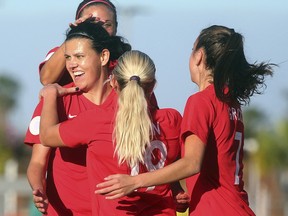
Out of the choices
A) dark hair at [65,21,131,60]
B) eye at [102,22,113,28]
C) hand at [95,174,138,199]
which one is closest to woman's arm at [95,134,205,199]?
hand at [95,174,138,199]

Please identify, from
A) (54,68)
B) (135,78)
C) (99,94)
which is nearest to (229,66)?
(135,78)

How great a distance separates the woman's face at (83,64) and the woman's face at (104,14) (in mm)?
599

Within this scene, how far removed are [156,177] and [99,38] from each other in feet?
4.50

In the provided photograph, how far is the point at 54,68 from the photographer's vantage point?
7438 millimetres

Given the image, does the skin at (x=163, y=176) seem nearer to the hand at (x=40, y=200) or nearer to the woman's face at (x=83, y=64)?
the hand at (x=40, y=200)

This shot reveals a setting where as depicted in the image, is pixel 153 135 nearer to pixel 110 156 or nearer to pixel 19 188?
pixel 110 156

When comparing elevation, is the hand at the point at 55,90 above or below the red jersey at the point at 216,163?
above

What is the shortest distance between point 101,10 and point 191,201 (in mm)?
1842

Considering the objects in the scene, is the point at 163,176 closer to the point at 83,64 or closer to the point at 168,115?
the point at 168,115

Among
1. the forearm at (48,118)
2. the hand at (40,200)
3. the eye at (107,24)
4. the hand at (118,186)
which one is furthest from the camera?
the eye at (107,24)

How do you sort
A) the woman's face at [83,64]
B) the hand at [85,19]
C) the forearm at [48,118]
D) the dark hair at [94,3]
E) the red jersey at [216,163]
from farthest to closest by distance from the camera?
the dark hair at [94,3], the hand at [85,19], the woman's face at [83,64], the forearm at [48,118], the red jersey at [216,163]

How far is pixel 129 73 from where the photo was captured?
645cm

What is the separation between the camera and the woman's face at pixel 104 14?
25.2 ft

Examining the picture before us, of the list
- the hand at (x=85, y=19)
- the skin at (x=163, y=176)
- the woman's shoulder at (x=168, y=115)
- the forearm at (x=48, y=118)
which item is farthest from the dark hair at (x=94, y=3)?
the skin at (x=163, y=176)
